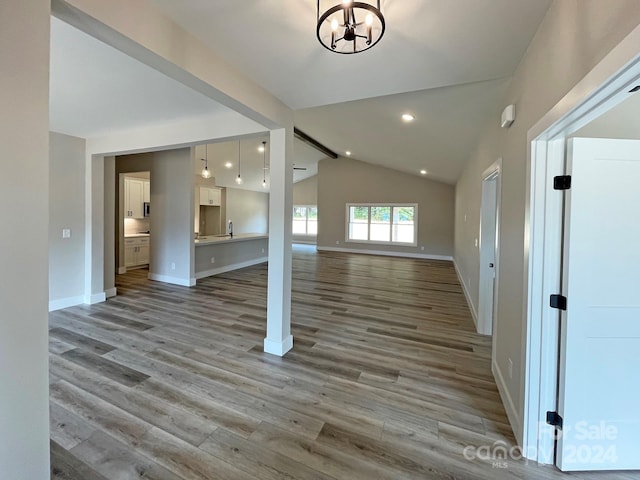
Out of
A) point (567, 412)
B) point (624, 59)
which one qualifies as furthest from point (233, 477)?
point (624, 59)

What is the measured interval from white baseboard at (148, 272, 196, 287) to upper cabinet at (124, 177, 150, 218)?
7.27 feet

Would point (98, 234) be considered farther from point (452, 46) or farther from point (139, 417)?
point (452, 46)

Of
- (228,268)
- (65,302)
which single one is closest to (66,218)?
(65,302)

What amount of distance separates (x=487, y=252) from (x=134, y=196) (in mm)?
7931

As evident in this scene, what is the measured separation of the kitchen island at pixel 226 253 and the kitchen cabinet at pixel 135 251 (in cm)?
163

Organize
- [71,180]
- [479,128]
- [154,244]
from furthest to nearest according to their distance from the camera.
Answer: [154,244] → [71,180] → [479,128]

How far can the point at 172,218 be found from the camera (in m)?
5.86

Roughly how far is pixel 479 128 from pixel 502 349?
264 centimetres

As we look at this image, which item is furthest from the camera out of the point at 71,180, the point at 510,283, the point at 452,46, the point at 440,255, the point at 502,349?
the point at 440,255

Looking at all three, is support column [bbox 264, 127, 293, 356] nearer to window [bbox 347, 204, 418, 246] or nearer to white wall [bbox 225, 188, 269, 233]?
window [bbox 347, 204, 418, 246]

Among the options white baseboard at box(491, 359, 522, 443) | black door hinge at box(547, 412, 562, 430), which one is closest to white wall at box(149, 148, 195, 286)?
white baseboard at box(491, 359, 522, 443)

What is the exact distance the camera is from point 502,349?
2420 mm

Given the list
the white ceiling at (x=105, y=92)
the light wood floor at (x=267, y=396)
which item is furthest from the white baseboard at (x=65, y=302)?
the white ceiling at (x=105, y=92)

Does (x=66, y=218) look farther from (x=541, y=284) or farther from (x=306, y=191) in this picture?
(x=306, y=191)
